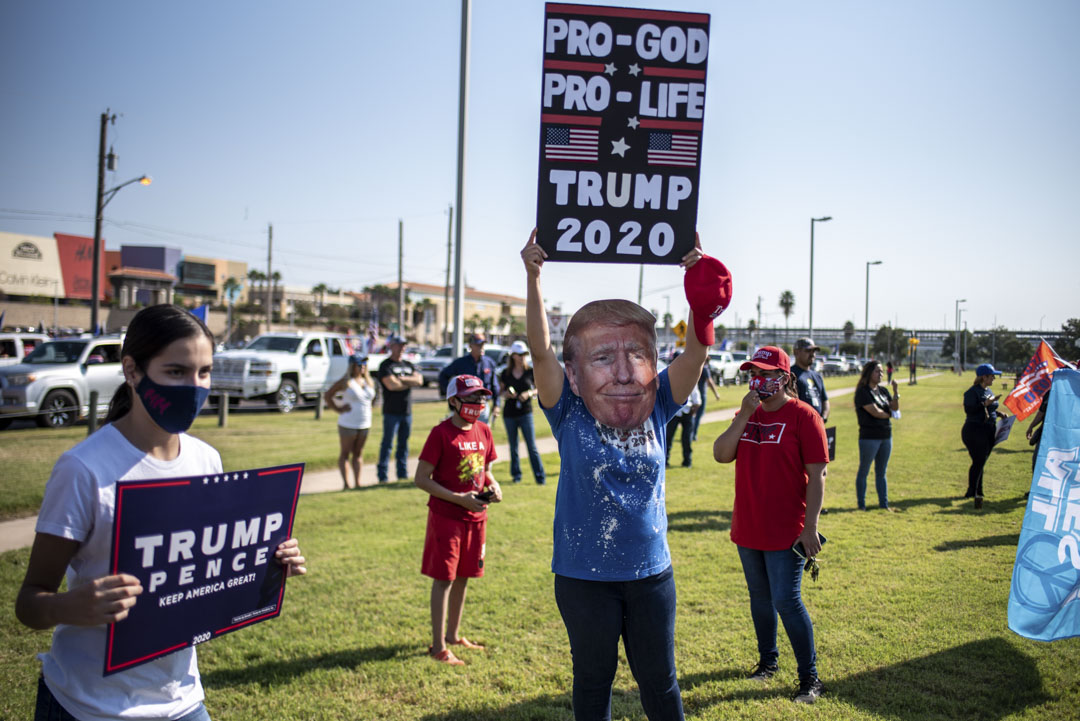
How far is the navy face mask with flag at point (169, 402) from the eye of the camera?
2.15m

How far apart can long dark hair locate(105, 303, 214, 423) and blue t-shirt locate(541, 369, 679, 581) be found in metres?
1.35

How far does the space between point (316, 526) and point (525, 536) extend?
2.49 meters

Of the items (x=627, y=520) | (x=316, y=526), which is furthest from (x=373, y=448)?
(x=627, y=520)

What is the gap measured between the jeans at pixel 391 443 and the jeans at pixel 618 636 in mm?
8190

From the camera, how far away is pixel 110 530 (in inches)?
78.1

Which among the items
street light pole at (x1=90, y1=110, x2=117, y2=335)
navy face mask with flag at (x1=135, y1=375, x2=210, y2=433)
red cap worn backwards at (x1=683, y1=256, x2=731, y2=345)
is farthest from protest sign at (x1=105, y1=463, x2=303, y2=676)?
street light pole at (x1=90, y1=110, x2=117, y2=335)

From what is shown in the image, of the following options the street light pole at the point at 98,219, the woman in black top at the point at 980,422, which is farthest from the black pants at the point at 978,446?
the street light pole at the point at 98,219

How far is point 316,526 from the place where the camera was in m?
8.00

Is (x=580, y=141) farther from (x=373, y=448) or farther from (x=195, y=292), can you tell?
(x=195, y=292)

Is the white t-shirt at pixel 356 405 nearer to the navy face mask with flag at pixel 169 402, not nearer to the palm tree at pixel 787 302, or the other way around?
the navy face mask with flag at pixel 169 402

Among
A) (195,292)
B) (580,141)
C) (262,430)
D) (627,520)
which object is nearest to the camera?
(627,520)

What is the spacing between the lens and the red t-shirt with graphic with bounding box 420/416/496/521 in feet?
15.0

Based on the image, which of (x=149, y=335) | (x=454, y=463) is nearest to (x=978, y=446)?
(x=454, y=463)

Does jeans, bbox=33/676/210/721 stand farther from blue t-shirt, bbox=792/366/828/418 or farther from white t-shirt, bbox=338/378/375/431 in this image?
white t-shirt, bbox=338/378/375/431
